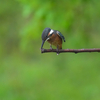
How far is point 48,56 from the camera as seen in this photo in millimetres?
7672

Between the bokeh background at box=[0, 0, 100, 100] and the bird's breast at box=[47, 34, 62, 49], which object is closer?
the bird's breast at box=[47, 34, 62, 49]

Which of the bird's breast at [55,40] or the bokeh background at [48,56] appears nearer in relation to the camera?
the bird's breast at [55,40]

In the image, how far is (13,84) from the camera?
5.91 metres

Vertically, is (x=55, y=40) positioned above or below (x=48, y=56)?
above

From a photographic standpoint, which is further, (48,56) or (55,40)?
(48,56)

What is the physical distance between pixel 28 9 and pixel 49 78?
136 inches

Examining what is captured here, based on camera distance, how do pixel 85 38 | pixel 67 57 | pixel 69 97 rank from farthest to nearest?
pixel 67 57, pixel 69 97, pixel 85 38

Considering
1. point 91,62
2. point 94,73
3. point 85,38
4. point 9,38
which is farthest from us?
point 9,38

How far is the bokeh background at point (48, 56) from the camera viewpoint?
10.2ft

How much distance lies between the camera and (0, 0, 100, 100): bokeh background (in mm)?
3115

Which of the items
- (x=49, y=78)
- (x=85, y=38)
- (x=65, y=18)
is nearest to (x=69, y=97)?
(x=49, y=78)

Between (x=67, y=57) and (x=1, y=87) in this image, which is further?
(x=67, y=57)

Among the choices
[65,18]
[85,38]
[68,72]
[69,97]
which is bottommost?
[69,97]

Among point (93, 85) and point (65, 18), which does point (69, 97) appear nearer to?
point (93, 85)
